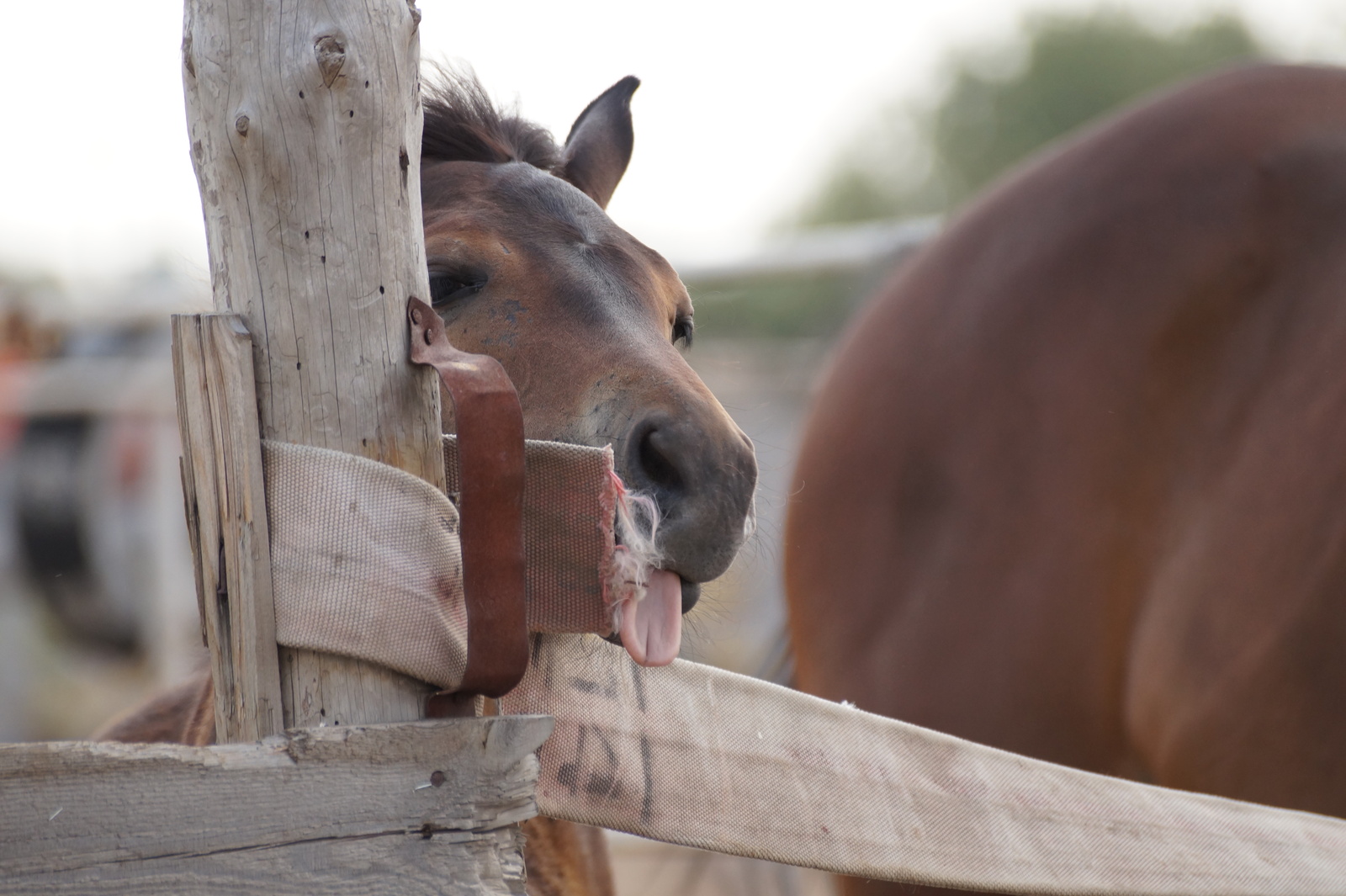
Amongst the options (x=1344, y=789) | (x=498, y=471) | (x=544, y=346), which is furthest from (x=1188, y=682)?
(x=498, y=471)

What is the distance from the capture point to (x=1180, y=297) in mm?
2229

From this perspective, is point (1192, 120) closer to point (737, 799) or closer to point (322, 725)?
point (737, 799)

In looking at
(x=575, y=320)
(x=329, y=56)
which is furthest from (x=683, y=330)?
(x=329, y=56)

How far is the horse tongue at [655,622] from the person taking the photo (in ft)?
3.47

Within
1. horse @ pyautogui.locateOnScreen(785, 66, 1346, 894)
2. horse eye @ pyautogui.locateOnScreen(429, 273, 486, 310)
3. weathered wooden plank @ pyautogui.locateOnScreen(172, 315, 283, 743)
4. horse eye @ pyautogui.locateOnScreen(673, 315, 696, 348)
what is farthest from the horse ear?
horse @ pyautogui.locateOnScreen(785, 66, 1346, 894)

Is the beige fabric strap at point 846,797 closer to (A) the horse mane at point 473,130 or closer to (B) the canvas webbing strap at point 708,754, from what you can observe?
(B) the canvas webbing strap at point 708,754

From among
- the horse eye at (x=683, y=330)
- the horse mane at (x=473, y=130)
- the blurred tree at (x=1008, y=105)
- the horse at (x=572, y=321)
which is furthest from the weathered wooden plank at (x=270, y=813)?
the blurred tree at (x=1008, y=105)

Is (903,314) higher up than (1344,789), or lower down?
higher up

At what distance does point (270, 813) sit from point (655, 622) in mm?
379

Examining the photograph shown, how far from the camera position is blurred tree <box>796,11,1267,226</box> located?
94.2ft

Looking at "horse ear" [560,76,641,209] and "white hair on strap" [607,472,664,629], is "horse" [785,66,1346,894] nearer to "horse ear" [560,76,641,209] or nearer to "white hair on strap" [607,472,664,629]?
"horse ear" [560,76,641,209]

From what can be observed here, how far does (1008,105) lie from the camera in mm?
30891

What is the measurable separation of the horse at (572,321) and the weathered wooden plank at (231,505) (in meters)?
0.34

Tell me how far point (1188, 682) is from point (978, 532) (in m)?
0.48
